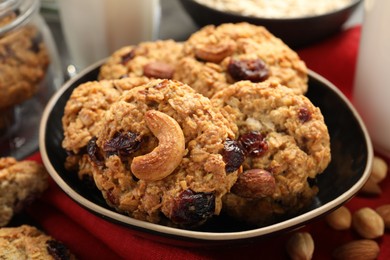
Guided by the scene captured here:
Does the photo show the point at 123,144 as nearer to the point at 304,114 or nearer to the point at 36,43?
the point at 304,114

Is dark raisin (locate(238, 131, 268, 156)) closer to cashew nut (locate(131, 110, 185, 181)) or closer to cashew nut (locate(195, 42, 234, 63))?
cashew nut (locate(131, 110, 185, 181))

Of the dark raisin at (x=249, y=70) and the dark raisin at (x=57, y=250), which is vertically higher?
the dark raisin at (x=249, y=70)

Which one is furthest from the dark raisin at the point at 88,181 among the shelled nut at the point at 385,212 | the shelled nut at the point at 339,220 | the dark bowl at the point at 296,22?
the dark bowl at the point at 296,22

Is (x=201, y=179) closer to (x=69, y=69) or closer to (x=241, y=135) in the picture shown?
(x=241, y=135)

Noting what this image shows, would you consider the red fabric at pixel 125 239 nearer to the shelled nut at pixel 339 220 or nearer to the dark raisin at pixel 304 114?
the shelled nut at pixel 339 220

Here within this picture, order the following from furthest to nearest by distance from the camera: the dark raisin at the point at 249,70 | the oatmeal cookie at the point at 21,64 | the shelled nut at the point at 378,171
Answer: the oatmeal cookie at the point at 21,64 → the shelled nut at the point at 378,171 → the dark raisin at the point at 249,70

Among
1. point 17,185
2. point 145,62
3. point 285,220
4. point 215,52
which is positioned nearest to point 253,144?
point 285,220

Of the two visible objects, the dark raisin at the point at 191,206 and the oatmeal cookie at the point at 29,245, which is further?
the oatmeal cookie at the point at 29,245

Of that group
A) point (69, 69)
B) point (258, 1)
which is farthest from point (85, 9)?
point (258, 1)
